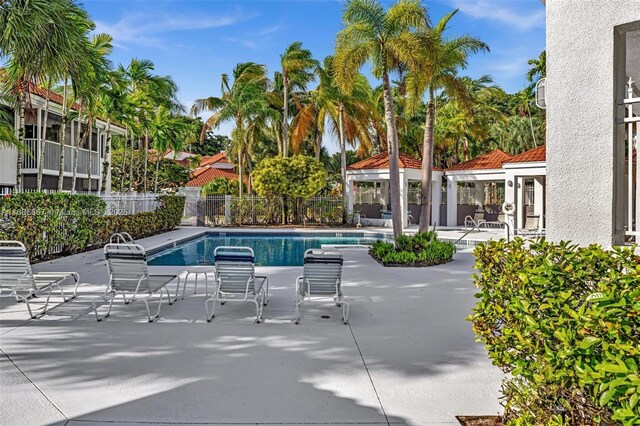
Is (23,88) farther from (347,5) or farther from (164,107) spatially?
(164,107)

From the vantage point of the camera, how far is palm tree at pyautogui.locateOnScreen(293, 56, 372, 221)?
27.7 m

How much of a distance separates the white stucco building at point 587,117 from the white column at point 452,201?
23595 millimetres

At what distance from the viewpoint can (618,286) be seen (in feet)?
7.82

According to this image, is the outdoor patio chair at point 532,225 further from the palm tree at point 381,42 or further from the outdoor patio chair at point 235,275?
the outdoor patio chair at point 235,275

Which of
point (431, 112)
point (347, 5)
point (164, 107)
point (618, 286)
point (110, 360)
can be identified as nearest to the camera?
point (618, 286)

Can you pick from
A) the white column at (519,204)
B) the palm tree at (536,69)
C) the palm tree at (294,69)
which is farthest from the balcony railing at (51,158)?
the palm tree at (536,69)

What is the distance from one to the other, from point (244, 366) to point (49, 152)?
64.9ft

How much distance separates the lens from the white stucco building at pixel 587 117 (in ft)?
Answer: 13.7

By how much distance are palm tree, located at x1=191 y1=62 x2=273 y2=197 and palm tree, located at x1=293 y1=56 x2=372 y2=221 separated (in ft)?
7.81

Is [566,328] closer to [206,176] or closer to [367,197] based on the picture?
[367,197]

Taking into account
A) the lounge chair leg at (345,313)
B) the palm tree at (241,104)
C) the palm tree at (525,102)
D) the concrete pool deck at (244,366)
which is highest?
the palm tree at (525,102)

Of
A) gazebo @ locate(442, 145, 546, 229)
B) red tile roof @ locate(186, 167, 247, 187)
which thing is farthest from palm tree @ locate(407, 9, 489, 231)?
red tile roof @ locate(186, 167, 247, 187)

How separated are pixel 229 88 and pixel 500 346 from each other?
31.8 m

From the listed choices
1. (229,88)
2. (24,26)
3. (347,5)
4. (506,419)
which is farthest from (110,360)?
(229,88)
